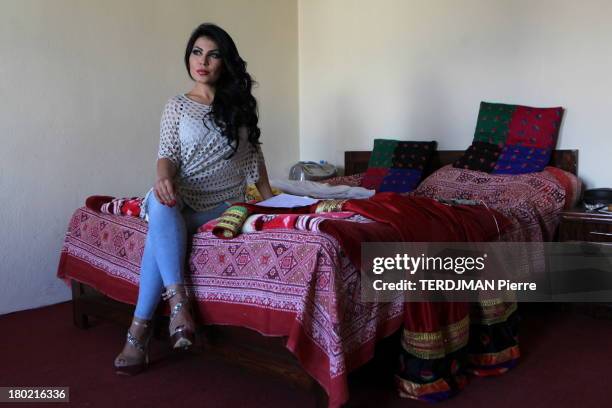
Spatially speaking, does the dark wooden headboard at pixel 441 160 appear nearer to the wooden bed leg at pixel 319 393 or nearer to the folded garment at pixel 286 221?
the folded garment at pixel 286 221

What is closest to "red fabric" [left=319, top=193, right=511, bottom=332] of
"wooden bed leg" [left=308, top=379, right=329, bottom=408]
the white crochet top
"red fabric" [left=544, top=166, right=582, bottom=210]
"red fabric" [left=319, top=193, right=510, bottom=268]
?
"red fabric" [left=319, top=193, right=510, bottom=268]

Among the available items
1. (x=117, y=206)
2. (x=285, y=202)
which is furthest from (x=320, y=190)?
(x=117, y=206)

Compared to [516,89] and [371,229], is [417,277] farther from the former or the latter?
[516,89]

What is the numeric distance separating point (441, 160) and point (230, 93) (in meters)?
1.90

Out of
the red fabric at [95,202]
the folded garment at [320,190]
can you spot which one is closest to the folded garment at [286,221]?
the folded garment at [320,190]

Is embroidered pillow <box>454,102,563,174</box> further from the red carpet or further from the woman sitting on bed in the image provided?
the woman sitting on bed

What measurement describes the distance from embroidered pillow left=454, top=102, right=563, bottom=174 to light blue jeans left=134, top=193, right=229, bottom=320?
73.3 inches

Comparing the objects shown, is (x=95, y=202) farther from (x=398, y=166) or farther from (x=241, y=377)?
(x=398, y=166)

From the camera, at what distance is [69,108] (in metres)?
2.97

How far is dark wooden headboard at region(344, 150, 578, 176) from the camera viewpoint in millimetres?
2936

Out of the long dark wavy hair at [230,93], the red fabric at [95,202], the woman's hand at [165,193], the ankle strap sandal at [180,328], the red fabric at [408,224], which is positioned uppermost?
the long dark wavy hair at [230,93]

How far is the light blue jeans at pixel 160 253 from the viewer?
177 centimetres

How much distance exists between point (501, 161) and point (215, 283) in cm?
194

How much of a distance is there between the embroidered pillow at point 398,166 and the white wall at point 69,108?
1.37 metres
